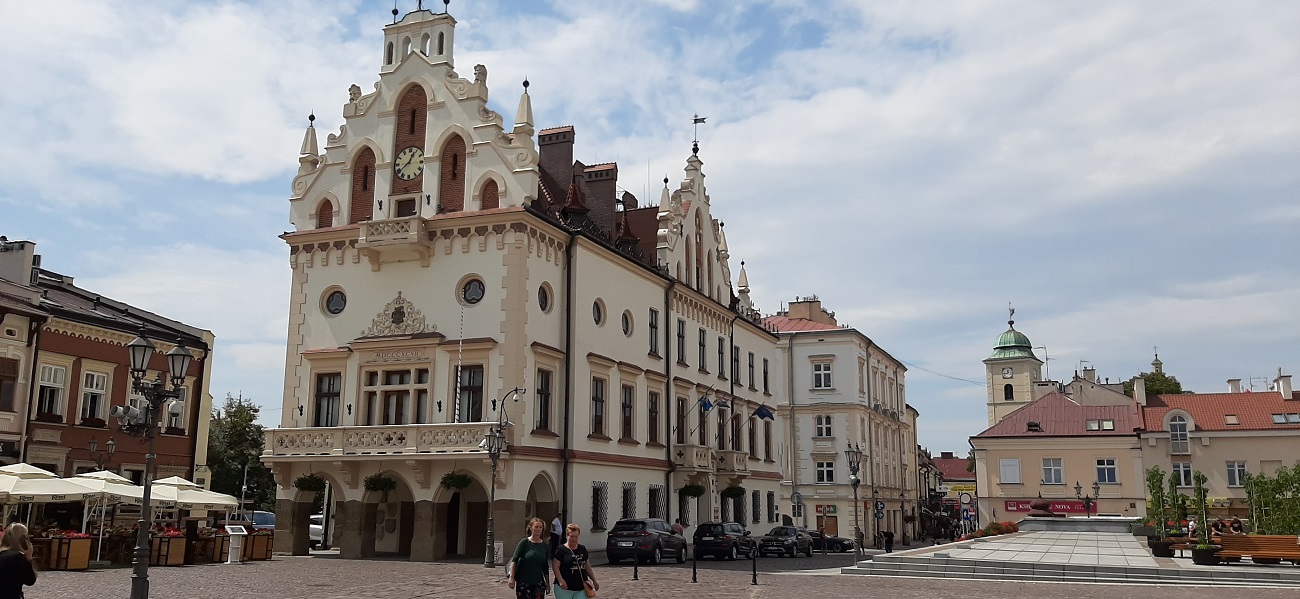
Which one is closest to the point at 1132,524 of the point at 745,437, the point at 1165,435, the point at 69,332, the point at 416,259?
the point at 1165,435

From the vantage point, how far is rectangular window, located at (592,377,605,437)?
3738cm

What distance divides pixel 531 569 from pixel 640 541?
67.6 ft

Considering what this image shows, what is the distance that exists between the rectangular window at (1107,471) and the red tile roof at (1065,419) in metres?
1.71

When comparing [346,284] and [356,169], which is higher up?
[356,169]

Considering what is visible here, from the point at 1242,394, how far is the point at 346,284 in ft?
193

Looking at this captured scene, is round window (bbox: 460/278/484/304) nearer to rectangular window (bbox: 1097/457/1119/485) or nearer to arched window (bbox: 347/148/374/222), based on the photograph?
arched window (bbox: 347/148/374/222)

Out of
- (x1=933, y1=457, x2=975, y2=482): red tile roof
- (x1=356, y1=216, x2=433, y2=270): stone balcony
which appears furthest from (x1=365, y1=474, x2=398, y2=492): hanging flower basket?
(x1=933, y1=457, x2=975, y2=482): red tile roof

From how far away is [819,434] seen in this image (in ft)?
237

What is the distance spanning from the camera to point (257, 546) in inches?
1266

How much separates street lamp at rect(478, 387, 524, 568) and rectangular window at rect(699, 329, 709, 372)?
16062 mm

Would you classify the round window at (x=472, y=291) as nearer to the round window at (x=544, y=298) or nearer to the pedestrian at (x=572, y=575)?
the round window at (x=544, y=298)

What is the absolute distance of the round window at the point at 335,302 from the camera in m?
36.4

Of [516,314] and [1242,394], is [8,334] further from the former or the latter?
[1242,394]

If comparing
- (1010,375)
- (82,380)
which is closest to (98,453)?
(82,380)
